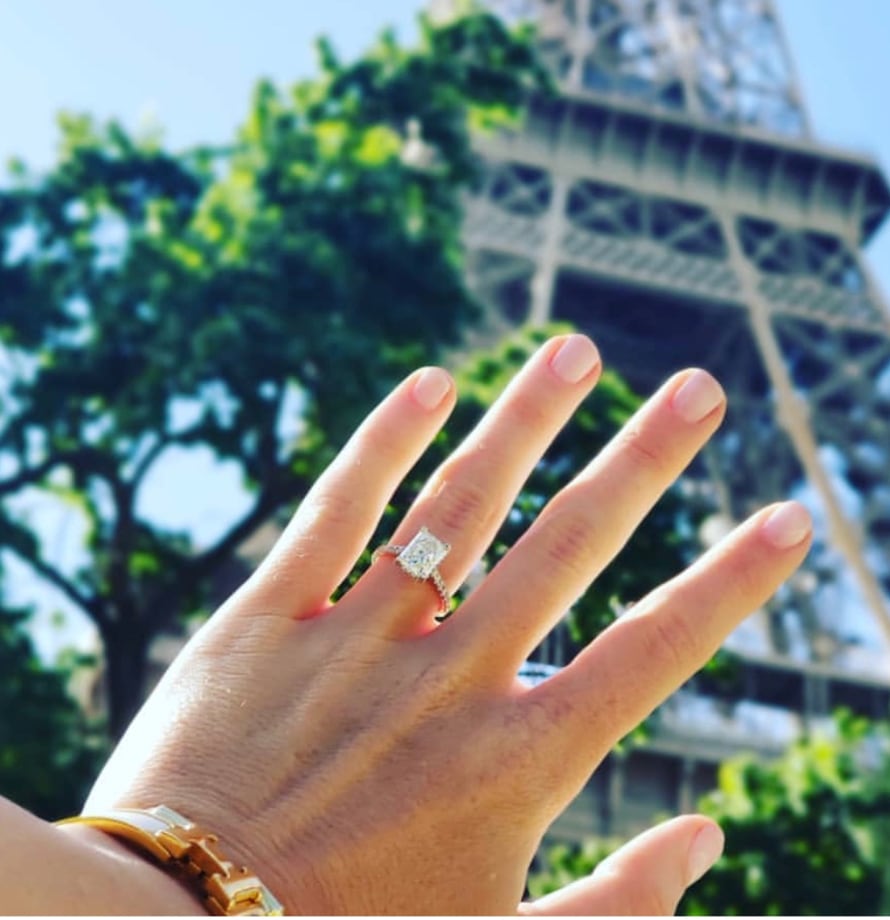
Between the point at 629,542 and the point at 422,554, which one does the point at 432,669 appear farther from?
the point at 629,542

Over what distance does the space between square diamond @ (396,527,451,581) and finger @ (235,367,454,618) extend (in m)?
0.06

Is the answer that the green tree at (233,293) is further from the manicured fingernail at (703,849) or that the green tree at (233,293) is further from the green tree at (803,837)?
the manicured fingernail at (703,849)

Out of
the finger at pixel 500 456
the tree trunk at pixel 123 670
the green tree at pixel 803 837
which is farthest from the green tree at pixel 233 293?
the finger at pixel 500 456

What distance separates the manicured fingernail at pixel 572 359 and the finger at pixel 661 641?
0.82ft

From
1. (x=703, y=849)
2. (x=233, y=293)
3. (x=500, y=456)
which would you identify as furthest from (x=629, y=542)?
(x=233, y=293)

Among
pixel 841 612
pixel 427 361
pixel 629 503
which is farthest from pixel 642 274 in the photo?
pixel 629 503

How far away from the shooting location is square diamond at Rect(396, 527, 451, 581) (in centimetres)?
164

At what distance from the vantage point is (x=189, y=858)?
51.8 inches

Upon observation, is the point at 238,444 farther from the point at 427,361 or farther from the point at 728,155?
the point at 728,155

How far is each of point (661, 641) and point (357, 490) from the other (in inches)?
14.5

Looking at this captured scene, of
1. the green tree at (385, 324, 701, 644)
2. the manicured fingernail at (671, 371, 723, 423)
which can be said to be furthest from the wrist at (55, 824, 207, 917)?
the green tree at (385, 324, 701, 644)

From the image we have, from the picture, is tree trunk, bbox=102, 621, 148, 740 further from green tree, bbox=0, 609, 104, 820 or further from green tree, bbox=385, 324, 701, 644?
green tree, bbox=385, 324, 701, 644

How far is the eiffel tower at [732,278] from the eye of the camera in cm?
2098

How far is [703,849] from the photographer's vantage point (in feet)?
5.25
